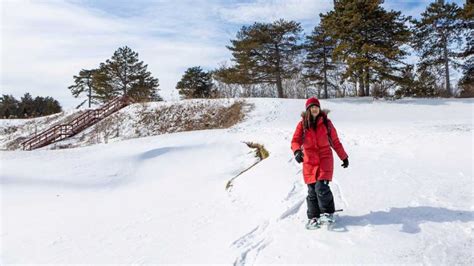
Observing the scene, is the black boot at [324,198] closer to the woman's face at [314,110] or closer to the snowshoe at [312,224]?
the snowshoe at [312,224]

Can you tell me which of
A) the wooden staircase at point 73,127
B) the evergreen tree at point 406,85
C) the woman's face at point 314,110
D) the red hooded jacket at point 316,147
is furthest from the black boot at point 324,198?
the wooden staircase at point 73,127

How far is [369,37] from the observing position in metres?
22.1

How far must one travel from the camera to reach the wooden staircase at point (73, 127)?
2175 cm

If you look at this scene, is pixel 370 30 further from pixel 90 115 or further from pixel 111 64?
pixel 111 64

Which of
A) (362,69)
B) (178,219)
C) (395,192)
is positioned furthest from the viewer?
(362,69)

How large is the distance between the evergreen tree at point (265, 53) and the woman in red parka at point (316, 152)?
22.6 m

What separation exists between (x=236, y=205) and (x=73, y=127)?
68.7ft

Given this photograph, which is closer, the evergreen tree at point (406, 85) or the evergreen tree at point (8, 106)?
the evergreen tree at point (406, 85)

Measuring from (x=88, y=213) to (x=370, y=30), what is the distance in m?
20.6

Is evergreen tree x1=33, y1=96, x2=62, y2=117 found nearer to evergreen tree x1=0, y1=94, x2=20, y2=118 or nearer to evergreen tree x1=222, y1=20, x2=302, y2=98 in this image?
evergreen tree x1=0, y1=94, x2=20, y2=118

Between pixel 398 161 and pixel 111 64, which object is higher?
pixel 111 64

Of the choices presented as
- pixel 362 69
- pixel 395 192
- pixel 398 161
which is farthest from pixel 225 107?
pixel 395 192

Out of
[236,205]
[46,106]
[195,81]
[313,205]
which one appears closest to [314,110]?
[313,205]

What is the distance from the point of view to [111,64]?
118ft
